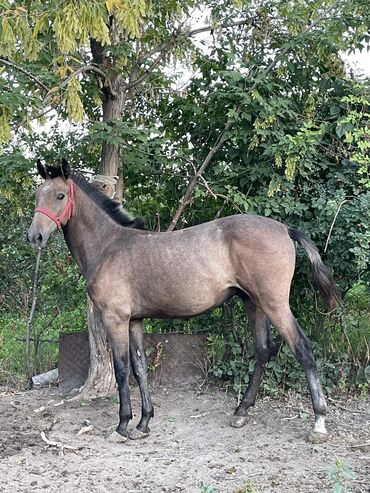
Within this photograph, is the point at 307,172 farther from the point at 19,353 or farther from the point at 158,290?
the point at 19,353

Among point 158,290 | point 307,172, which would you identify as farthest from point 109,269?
point 307,172

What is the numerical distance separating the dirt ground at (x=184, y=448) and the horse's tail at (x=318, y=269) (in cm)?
104

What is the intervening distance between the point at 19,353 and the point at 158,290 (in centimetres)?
322

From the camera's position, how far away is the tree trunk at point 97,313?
5953mm

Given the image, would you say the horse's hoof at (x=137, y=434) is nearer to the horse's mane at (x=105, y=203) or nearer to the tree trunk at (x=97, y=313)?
the tree trunk at (x=97, y=313)

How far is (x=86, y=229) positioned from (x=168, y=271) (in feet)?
2.78

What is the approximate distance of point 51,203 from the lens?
5.14 meters

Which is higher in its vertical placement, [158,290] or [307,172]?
[307,172]

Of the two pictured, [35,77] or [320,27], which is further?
[320,27]

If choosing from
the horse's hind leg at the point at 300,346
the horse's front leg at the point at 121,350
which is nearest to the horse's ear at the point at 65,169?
the horse's front leg at the point at 121,350

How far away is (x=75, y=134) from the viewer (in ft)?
20.9

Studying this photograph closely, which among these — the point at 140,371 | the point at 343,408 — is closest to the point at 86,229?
the point at 140,371

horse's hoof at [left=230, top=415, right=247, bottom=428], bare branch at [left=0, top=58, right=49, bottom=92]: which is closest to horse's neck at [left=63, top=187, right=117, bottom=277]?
bare branch at [left=0, top=58, right=49, bottom=92]

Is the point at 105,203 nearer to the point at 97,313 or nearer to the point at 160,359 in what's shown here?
the point at 97,313
